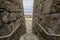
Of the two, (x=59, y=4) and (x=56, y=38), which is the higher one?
(x=59, y=4)

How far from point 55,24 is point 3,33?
3.76ft

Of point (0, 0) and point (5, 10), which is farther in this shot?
point (5, 10)

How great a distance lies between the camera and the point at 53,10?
2.66 metres

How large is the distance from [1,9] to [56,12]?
120 cm

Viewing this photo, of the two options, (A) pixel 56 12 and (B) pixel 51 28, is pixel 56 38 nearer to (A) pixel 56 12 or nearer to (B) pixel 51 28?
(B) pixel 51 28

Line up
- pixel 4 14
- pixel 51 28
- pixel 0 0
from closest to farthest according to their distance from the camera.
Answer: pixel 0 0 < pixel 4 14 < pixel 51 28

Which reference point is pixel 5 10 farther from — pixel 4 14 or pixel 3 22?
pixel 3 22

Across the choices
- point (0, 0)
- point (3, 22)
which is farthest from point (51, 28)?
point (0, 0)

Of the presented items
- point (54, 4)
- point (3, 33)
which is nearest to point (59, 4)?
point (54, 4)

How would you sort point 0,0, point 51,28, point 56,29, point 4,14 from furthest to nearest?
point 51,28
point 56,29
point 4,14
point 0,0

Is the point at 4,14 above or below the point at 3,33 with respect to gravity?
above

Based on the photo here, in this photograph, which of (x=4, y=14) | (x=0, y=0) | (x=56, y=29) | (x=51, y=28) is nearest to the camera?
(x=0, y=0)

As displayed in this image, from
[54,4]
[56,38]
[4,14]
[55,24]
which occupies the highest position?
[54,4]

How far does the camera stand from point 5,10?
7.94ft
